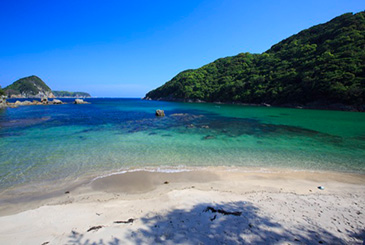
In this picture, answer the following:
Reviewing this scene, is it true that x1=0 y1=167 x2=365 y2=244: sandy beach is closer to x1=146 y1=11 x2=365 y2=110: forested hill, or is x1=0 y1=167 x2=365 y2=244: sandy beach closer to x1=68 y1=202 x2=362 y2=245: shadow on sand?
x1=68 y1=202 x2=362 y2=245: shadow on sand

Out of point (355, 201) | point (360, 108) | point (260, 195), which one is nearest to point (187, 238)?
point (260, 195)

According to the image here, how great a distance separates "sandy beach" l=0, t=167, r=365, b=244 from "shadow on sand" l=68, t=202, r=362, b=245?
0.07 feet

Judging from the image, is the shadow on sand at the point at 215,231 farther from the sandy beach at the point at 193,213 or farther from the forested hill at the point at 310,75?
the forested hill at the point at 310,75

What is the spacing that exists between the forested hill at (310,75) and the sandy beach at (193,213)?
57959 millimetres

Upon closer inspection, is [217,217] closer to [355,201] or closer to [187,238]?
[187,238]

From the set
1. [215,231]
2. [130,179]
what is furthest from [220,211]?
[130,179]

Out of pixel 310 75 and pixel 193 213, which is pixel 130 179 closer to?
pixel 193 213

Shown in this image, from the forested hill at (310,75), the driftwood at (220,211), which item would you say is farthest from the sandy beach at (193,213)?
the forested hill at (310,75)

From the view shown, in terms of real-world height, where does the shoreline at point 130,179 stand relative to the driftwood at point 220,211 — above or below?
below

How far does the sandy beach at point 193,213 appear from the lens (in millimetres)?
3902

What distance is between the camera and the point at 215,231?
4.09m

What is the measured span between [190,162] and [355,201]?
7.16 m

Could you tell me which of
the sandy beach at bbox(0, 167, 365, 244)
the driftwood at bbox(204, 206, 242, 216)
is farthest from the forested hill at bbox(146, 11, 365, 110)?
the driftwood at bbox(204, 206, 242, 216)

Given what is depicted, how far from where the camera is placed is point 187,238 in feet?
12.5
